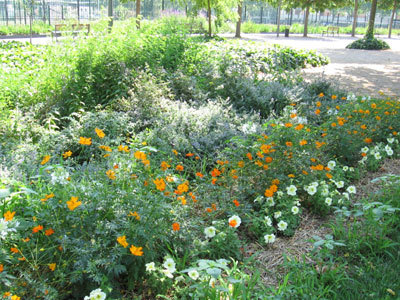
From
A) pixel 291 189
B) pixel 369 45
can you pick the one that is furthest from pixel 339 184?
pixel 369 45

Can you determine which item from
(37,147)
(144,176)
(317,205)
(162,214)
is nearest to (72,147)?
(37,147)

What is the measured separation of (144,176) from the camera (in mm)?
2475

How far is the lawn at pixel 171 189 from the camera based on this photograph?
6.71ft

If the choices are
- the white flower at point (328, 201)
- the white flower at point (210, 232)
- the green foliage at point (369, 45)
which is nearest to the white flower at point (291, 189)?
the white flower at point (328, 201)

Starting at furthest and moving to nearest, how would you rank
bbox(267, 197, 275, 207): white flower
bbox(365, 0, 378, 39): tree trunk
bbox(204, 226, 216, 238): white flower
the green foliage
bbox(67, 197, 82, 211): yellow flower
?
bbox(365, 0, 378, 39): tree trunk < the green foliage < bbox(267, 197, 275, 207): white flower < bbox(204, 226, 216, 238): white flower < bbox(67, 197, 82, 211): yellow flower

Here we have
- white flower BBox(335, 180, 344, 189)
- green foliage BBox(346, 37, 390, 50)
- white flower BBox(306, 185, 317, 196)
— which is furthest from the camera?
green foliage BBox(346, 37, 390, 50)

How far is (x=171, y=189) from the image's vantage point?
258 centimetres

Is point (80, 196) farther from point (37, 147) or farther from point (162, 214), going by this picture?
point (37, 147)

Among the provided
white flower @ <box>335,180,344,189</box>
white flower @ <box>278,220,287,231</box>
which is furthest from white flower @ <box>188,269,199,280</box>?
white flower @ <box>335,180,344,189</box>

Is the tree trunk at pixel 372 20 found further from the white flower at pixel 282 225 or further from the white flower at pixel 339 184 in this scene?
the white flower at pixel 282 225

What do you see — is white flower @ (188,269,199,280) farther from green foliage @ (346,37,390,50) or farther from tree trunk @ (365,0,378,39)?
tree trunk @ (365,0,378,39)

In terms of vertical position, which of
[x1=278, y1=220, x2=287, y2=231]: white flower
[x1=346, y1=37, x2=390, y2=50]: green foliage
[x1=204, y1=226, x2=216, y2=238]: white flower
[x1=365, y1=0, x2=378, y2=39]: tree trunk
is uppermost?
[x1=365, y1=0, x2=378, y2=39]: tree trunk

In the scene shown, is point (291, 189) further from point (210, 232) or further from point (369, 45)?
point (369, 45)

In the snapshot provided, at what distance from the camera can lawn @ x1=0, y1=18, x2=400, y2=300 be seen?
2045mm
